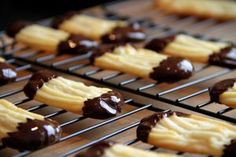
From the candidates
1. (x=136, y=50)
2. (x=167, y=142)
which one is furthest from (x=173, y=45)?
(x=167, y=142)

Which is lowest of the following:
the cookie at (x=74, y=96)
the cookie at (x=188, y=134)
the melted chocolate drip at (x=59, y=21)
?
the cookie at (x=188, y=134)

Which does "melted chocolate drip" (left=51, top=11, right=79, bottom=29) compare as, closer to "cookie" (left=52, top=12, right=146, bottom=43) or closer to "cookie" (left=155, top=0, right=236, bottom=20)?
"cookie" (left=52, top=12, right=146, bottom=43)

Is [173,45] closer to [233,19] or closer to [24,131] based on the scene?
[233,19]

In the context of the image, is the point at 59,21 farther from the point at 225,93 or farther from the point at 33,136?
the point at 33,136

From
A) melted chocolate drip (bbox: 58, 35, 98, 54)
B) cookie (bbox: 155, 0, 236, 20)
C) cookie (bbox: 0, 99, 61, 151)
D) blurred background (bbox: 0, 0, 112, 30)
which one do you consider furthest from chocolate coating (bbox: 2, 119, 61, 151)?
blurred background (bbox: 0, 0, 112, 30)

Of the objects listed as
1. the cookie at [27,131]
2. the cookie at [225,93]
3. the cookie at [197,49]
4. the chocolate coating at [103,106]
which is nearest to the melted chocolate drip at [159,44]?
the cookie at [197,49]

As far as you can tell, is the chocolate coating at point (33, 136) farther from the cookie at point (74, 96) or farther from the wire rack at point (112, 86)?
the cookie at point (74, 96)
